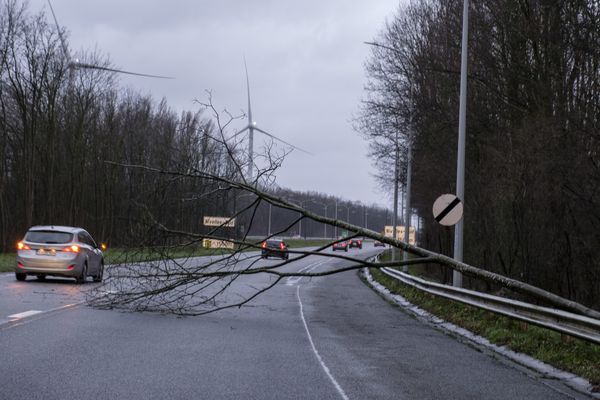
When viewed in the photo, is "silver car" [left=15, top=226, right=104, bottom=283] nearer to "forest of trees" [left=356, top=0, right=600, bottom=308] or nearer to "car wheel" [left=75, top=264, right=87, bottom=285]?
"car wheel" [left=75, top=264, right=87, bottom=285]

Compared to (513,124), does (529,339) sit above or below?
below

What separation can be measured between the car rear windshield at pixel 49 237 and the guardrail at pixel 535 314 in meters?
10.2

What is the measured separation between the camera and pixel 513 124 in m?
29.3

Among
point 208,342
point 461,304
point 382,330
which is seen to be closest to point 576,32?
point 461,304

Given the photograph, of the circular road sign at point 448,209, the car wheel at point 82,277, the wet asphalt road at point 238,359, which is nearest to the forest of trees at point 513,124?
the circular road sign at point 448,209

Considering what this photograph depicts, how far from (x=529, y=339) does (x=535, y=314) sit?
46cm

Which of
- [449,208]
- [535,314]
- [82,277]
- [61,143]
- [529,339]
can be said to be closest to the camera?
[535,314]

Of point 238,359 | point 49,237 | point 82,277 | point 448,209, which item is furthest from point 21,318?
point 448,209

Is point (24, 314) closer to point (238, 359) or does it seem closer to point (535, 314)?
point (238, 359)

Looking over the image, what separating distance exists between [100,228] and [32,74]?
1869 centimetres

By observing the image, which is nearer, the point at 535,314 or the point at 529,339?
the point at 535,314

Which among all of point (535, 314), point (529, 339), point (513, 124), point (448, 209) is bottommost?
point (529, 339)

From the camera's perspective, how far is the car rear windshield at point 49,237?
2192 cm

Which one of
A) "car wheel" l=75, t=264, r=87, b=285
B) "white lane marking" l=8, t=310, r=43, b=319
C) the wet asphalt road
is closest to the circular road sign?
the wet asphalt road
